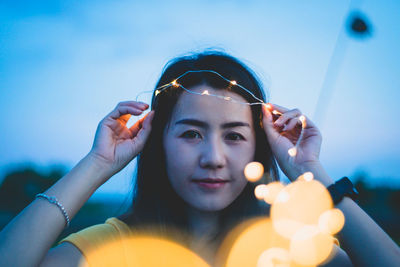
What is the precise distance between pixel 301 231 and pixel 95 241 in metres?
1.46

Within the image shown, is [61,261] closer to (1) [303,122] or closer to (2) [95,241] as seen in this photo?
(2) [95,241]

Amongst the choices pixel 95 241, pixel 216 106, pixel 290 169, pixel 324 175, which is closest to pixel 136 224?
pixel 95 241

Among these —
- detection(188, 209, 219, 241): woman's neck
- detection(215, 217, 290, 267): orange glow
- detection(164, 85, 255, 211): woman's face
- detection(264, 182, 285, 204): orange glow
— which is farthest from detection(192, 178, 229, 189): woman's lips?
detection(264, 182, 285, 204): orange glow

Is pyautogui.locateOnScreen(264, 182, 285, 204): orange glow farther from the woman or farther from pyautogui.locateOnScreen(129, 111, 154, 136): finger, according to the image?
pyautogui.locateOnScreen(129, 111, 154, 136): finger

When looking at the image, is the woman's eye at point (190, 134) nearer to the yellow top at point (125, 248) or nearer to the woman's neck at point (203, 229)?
the woman's neck at point (203, 229)

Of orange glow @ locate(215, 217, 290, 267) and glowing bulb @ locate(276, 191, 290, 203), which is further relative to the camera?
glowing bulb @ locate(276, 191, 290, 203)

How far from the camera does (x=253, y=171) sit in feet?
6.88

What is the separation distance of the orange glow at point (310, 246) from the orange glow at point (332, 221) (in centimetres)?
10

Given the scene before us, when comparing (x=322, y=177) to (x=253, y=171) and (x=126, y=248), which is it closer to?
(x=253, y=171)

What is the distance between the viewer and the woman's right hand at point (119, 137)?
78.7 inches

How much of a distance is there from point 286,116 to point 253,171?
0.50 metres

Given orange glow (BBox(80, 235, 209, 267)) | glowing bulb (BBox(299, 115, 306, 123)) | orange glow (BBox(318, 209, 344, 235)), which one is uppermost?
glowing bulb (BBox(299, 115, 306, 123))

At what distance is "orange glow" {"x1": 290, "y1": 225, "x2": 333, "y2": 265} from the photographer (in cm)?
193

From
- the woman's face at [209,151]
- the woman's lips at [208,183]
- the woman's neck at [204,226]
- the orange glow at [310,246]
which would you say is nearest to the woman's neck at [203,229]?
the woman's neck at [204,226]
